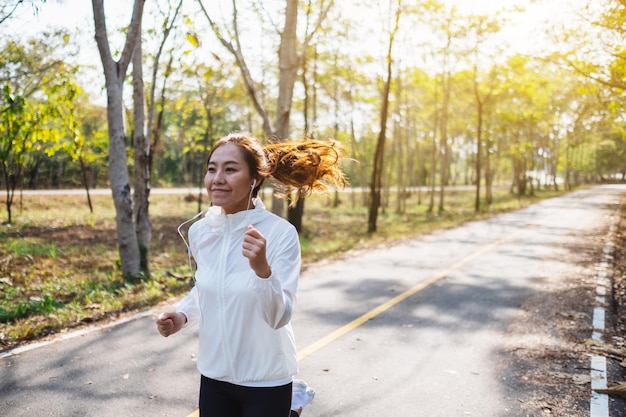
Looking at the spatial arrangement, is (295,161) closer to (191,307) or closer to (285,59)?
(191,307)

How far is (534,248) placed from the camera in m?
14.4

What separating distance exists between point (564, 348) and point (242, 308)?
5.09 metres

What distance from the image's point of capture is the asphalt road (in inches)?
179

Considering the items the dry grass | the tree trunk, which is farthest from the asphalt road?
the tree trunk

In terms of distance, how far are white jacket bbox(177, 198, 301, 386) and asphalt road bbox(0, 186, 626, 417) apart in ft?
1.76

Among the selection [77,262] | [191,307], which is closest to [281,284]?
[191,307]

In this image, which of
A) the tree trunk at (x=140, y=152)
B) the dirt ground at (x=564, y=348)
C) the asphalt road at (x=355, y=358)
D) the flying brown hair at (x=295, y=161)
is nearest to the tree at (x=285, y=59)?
the tree trunk at (x=140, y=152)

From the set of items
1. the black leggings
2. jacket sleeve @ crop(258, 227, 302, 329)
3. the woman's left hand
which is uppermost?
the woman's left hand

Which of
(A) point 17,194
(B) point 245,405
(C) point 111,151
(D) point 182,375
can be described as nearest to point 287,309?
(B) point 245,405

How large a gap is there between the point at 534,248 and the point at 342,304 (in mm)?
8280

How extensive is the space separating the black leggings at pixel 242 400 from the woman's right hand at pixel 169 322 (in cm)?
28

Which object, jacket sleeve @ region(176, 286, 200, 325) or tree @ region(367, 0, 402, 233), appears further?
tree @ region(367, 0, 402, 233)

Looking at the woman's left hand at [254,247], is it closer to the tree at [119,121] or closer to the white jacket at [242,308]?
the white jacket at [242,308]

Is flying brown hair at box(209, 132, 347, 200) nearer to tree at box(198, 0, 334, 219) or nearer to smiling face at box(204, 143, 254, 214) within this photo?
smiling face at box(204, 143, 254, 214)
